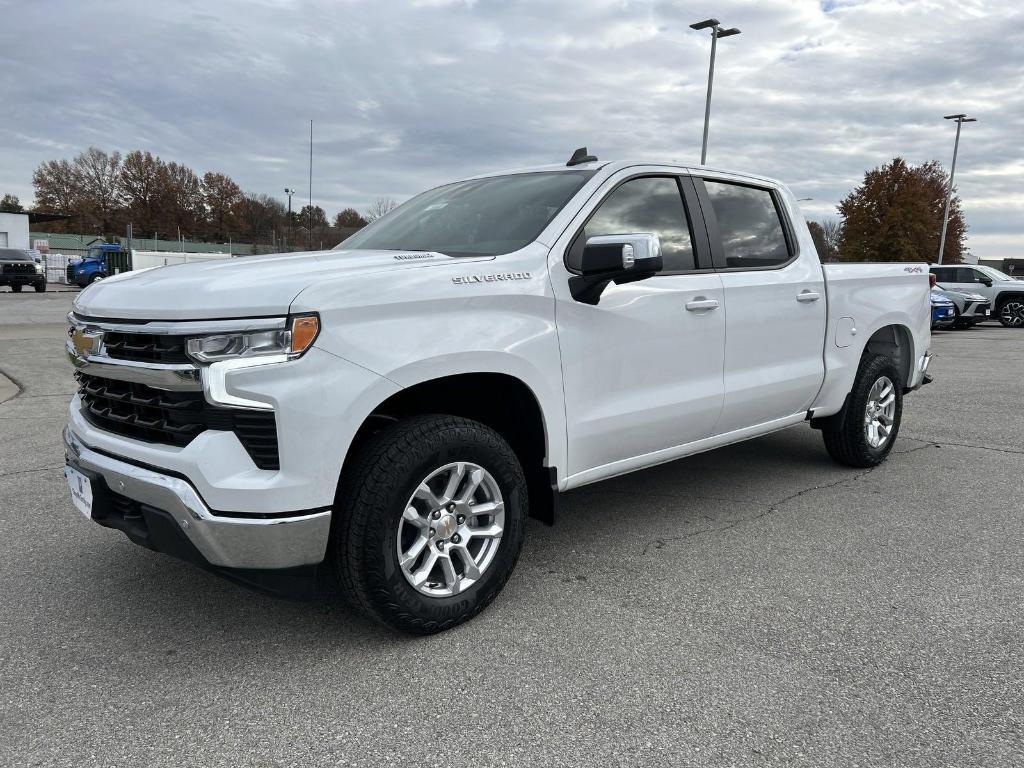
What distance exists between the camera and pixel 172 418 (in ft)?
8.50

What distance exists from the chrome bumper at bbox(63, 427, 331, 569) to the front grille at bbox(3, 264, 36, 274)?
1182 inches

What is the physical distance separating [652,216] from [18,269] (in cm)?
3017

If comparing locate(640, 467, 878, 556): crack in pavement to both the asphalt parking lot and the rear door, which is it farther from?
the rear door

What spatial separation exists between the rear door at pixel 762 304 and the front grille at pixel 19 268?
29848 mm

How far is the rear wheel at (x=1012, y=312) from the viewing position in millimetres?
22158

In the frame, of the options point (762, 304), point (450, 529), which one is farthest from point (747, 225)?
point (450, 529)

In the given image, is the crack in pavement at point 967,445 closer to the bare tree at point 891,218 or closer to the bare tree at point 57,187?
the bare tree at point 891,218

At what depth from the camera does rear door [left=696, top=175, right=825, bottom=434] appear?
4086 mm

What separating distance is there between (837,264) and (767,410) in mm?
1198

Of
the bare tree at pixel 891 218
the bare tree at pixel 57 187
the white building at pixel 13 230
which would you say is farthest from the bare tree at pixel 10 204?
the bare tree at pixel 891 218

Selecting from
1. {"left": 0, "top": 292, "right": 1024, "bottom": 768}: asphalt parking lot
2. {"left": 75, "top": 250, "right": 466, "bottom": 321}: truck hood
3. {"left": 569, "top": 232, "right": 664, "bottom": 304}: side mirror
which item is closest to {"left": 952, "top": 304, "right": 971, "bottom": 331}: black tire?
{"left": 0, "top": 292, "right": 1024, "bottom": 768}: asphalt parking lot

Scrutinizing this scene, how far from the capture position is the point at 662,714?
96.8 inches

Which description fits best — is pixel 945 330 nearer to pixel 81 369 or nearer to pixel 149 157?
pixel 81 369

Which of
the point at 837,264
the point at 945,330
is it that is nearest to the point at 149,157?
the point at 945,330
